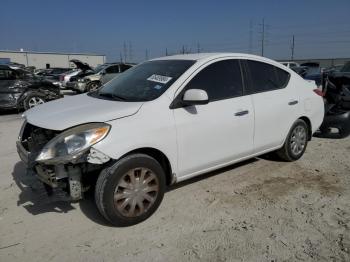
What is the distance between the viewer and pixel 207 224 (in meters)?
3.37

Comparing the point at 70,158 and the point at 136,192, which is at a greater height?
the point at 70,158

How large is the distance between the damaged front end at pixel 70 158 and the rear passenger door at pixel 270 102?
7.20 ft

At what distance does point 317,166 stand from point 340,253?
2.43 metres

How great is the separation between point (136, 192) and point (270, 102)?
2335 mm

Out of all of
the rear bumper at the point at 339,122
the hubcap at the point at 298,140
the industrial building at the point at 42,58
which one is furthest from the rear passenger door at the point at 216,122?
the industrial building at the point at 42,58

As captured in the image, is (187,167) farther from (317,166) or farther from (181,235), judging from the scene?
(317,166)

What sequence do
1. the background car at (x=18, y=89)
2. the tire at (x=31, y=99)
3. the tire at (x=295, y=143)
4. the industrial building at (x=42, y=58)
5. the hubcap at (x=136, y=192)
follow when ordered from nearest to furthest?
1. the hubcap at (x=136, y=192)
2. the tire at (x=295, y=143)
3. the background car at (x=18, y=89)
4. the tire at (x=31, y=99)
5. the industrial building at (x=42, y=58)

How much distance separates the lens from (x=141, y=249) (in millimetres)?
2965

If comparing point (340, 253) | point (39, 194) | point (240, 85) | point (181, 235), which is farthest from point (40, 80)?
point (340, 253)

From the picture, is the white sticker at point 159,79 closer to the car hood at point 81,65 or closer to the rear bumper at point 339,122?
the rear bumper at point 339,122

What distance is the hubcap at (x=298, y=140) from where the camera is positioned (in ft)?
16.7

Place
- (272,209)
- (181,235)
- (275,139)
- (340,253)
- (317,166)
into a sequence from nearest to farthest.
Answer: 1. (340,253)
2. (181,235)
3. (272,209)
4. (275,139)
5. (317,166)

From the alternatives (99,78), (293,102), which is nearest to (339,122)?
(293,102)

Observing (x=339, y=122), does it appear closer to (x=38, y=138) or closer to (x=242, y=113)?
(x=242, y=113)
